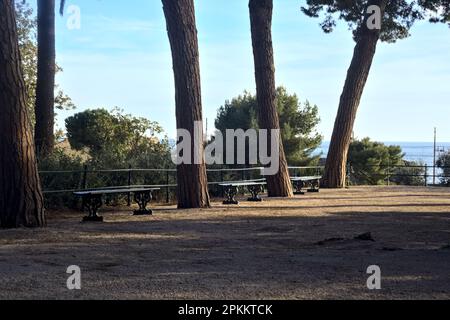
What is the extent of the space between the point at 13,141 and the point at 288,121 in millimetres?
33488

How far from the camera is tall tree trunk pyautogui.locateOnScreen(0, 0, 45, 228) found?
1146cm

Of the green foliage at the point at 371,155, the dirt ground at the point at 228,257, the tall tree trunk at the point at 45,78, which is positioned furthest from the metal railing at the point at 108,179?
the green foliage at the point at 371,155

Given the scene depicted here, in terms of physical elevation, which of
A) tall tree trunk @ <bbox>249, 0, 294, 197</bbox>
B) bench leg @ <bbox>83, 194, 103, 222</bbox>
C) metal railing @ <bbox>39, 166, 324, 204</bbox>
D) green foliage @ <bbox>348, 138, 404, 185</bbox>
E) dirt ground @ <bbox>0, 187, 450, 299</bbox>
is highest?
tall tree trunk @ <bbox>249, 0, 294, 197</bbox>

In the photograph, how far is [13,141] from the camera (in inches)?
452

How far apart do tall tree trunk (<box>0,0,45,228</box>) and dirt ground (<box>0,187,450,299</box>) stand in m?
0.67

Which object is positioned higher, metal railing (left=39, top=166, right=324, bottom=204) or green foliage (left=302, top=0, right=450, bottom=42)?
green foliage (left=302, top=0, right=450, bottom=42)

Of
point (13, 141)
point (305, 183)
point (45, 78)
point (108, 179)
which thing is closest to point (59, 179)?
point (108, 179)

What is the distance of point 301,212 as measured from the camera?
1603 cm

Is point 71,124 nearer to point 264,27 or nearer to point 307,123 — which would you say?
point 307,123

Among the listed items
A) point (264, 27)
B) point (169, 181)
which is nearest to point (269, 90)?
point (264, 27)

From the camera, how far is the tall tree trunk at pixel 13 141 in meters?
11.5

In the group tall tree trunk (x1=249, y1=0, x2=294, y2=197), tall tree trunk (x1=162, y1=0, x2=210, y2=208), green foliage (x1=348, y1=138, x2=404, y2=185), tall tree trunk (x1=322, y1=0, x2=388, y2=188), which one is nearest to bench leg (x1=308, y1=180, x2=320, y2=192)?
tall tree trunk (x1=322, y1=0, x2=388, y2=188)

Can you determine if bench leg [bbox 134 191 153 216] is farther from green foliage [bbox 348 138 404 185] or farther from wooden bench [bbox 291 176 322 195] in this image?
green foliage [bbox 348 138 404 185]
